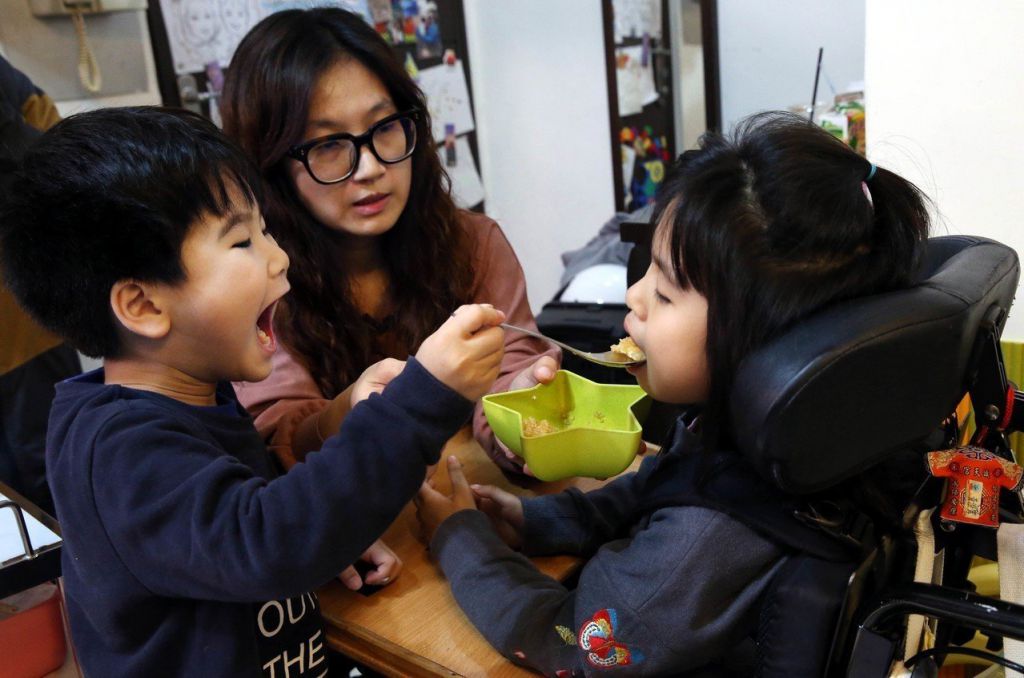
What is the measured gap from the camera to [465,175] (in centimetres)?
379

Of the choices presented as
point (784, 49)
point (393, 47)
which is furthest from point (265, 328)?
point (784, 49)

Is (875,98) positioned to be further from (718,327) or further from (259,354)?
(259,354)

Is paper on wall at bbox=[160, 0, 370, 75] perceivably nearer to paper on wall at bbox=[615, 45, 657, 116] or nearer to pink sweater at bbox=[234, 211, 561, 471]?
paper on wall at bbox=[615, 45, 657, 116]

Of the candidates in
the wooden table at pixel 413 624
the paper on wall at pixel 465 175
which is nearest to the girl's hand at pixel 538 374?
the wooden table at pixel 413 624

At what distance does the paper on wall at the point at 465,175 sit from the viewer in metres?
3.74

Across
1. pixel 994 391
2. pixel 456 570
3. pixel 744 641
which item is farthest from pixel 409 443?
pixel 994 391

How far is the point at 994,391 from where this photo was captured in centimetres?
81

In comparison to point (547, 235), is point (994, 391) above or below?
above

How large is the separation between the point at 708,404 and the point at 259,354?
Answer: 19.8 inches

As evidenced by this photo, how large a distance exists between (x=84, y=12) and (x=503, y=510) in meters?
2.15

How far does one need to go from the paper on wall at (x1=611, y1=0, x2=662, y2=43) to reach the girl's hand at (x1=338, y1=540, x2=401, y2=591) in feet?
9.08

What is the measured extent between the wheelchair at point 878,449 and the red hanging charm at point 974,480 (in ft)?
0.10

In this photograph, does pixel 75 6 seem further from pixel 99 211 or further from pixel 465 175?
pixel 99 211

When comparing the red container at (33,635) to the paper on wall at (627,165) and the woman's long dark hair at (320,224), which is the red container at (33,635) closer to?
the woman's long dark hair at (320,224)
